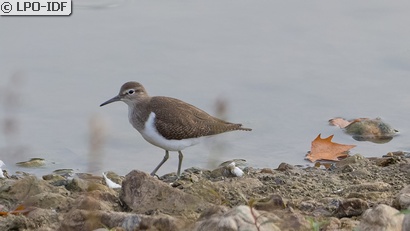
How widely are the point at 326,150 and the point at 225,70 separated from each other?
2119mm

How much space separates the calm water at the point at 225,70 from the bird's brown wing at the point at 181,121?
184mm

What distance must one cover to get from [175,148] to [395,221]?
4.31 m

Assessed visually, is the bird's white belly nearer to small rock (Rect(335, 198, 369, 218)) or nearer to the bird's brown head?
the bird's brown head

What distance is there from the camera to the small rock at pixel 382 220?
4586 millimetres

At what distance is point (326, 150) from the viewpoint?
9500 millimetres

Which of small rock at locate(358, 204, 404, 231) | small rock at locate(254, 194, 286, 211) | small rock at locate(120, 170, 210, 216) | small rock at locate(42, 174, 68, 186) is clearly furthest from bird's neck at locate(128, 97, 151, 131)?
small rock at locate(358, 204, 404, 231)

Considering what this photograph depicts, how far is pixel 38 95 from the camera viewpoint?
402 inches

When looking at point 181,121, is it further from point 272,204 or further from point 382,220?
point 382,220

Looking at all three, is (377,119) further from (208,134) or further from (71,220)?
(71,220)

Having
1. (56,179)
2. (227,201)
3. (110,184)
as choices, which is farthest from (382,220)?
(56,179)

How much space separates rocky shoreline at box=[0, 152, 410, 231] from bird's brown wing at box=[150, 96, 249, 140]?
18.5 inches

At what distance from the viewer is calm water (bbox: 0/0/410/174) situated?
31.8 ft

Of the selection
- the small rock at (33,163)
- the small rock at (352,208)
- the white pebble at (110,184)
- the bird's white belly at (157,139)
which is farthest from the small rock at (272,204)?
the small rock at (33,163)

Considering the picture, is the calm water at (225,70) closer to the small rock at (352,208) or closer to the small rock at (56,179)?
the small rock at (56,179)
